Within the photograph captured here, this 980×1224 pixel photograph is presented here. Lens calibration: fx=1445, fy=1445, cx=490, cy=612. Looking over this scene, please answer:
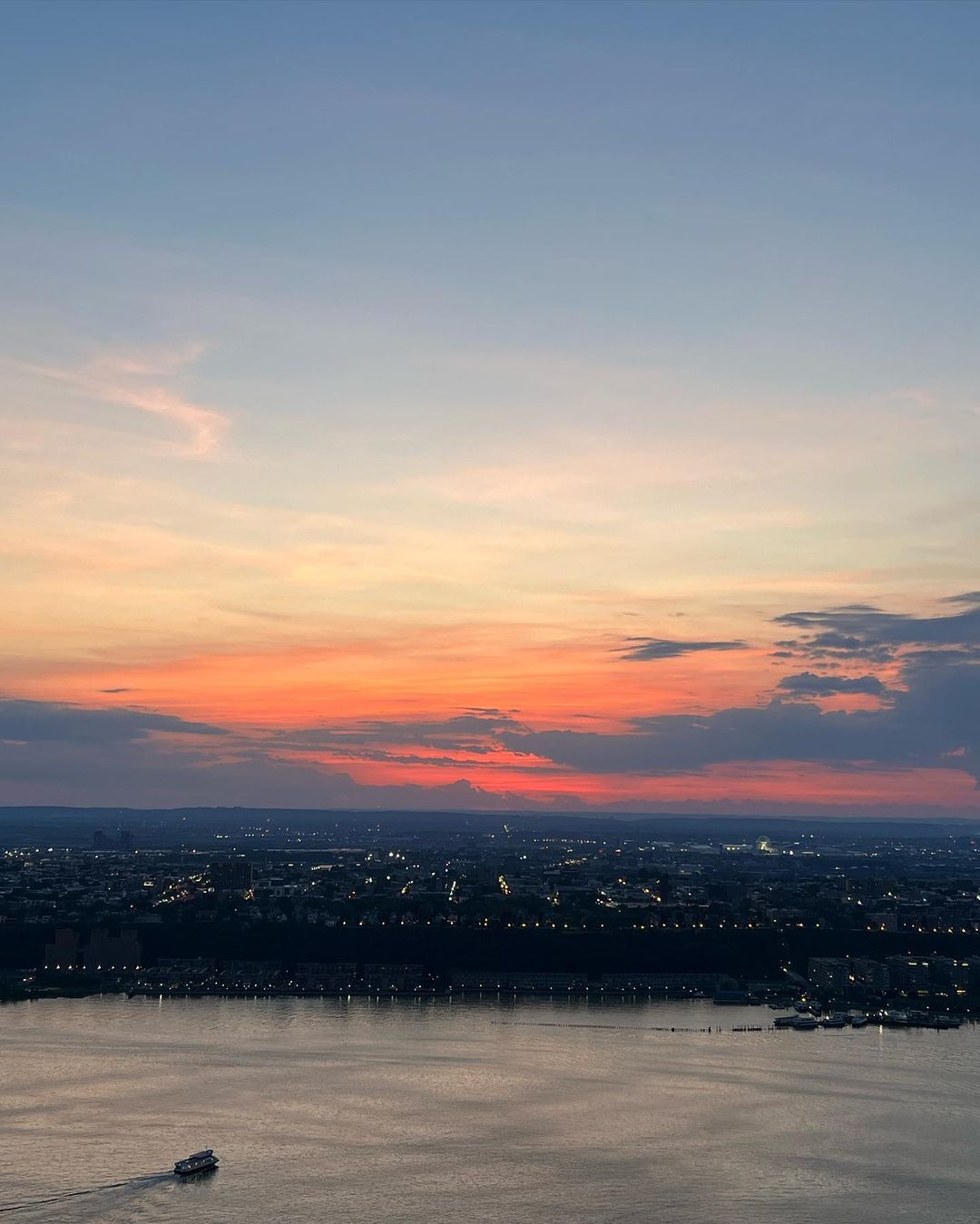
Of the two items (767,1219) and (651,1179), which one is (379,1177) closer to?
(651,1179)

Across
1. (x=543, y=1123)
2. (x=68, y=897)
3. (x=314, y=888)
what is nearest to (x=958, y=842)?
(x=314, y=888)

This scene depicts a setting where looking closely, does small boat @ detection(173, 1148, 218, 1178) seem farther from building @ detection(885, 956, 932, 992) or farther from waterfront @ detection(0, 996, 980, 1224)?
building @ detection(885, 956, 932, 992)

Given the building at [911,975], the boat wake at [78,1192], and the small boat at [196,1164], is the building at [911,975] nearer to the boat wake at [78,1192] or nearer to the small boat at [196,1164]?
the small boat at [196,1164]

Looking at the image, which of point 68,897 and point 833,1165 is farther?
point 68,897

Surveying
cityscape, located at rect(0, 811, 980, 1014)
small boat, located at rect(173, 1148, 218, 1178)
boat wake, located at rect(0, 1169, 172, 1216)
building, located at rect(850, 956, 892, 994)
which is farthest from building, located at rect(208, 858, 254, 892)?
boat wake, located at rect(0, 1169, 172, 1216)

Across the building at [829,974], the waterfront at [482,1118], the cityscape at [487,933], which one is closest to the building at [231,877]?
the cityscape at [487,933]

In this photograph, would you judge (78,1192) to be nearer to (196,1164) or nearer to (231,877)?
(196,1164)
